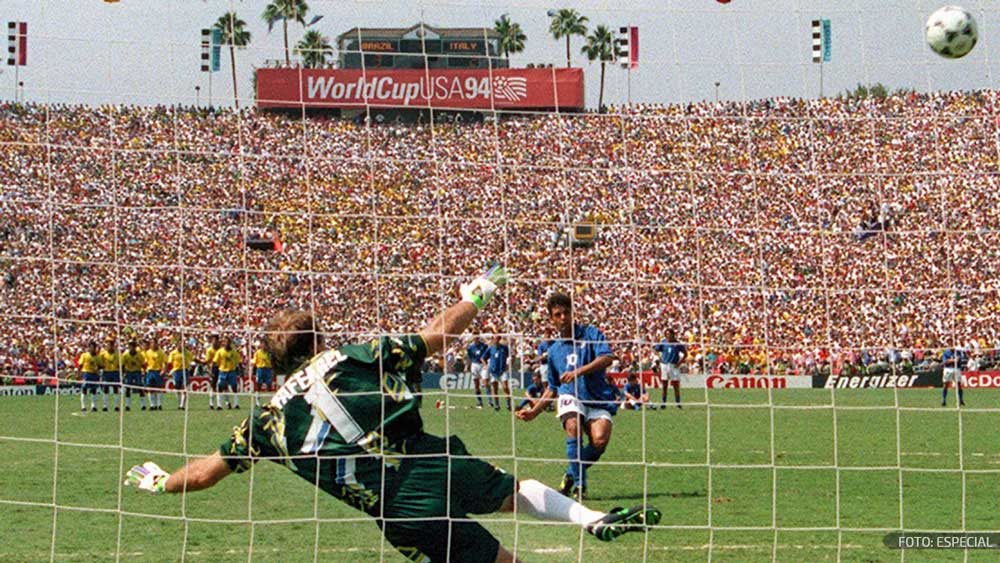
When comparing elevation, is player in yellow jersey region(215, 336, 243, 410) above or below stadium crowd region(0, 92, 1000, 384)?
below

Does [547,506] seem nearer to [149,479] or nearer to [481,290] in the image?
[481,290]

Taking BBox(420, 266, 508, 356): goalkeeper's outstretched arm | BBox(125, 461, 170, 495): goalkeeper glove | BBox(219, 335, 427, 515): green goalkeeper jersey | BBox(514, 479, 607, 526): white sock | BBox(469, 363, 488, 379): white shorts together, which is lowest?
BBox(469, 363, 488, 379): white shorts

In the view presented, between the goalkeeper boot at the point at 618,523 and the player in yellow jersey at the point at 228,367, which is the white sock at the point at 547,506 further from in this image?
the player in yellow jersey at the point at 228,367

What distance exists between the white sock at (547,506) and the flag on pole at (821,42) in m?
4.29

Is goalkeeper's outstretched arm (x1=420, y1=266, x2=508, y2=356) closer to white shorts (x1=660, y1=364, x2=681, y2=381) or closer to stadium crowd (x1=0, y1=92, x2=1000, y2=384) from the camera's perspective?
stadium crowd (x1=0, y1=92, x2=1000, y2=384)

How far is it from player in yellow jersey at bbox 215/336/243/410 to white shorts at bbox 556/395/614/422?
1606 cm

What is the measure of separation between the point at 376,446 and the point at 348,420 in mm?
182

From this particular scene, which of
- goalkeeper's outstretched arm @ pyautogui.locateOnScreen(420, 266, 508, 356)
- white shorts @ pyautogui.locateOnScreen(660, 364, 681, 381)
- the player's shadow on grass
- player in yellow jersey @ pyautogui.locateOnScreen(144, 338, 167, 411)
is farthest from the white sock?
player in yellow jersey @ pyautogui.locateOnScreen(144, 338, 167, 411)

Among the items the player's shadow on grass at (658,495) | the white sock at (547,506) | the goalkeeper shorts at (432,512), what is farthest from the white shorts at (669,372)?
the goalkeeper shorts at (432,512)

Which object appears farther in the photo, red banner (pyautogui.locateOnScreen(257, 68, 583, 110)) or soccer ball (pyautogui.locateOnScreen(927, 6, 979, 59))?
red banner (pyautogui.locateOnScreen(257, 68, 583, 110))

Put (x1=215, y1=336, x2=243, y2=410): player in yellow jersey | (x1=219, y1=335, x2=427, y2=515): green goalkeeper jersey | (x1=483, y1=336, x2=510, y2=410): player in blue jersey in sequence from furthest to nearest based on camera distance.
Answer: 1. (x1=215, y1=336, x2=243, y2=410): player in yellow jersey
2. (x1=483, y1=336, x2=510, y2=410): player in blue jersey
3. (x1=219, y1=335, x2=427, y2=515): green goalkeeper jersey

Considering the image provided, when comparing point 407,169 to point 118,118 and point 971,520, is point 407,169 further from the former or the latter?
point 971,520

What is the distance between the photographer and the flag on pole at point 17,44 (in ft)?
28.7

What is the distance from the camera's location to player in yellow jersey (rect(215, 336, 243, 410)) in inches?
1056
